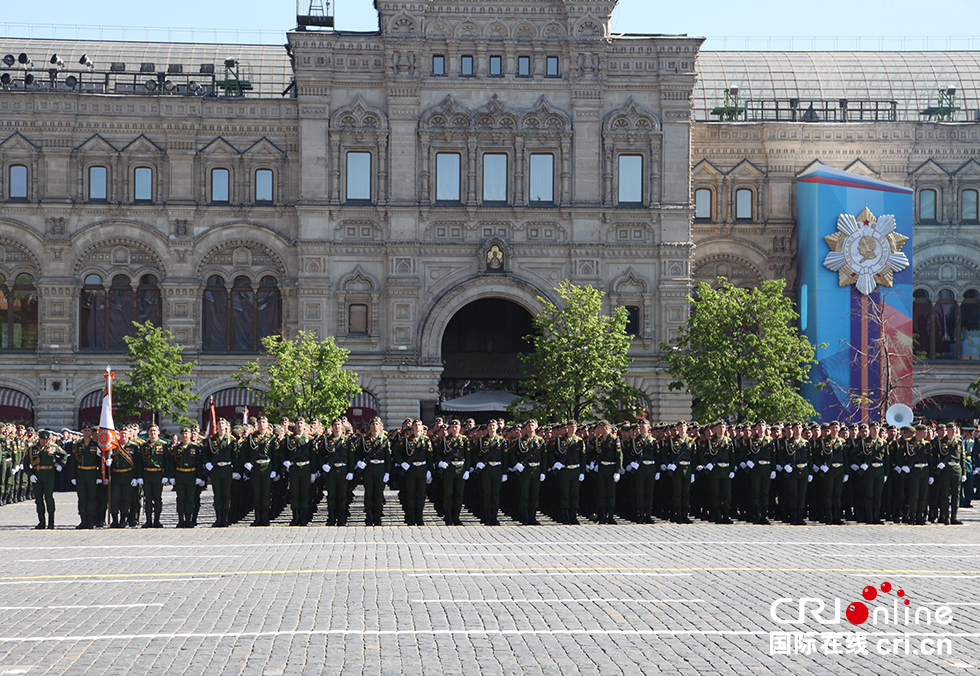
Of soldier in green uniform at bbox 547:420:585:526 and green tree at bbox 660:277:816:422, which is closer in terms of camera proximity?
soldier in green uniform at bbox 547:420:585:526

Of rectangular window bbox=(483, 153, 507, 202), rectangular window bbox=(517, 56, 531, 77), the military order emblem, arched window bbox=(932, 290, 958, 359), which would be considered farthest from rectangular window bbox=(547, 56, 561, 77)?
arched window bbox=(932, 290, 958, 359)

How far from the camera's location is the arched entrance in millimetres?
55719

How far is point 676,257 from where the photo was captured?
51625mm

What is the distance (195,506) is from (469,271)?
26962 millimetres

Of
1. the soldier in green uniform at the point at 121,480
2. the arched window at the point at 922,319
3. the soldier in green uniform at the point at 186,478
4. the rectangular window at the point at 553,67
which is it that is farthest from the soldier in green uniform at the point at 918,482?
the arched window at the point at 922,319

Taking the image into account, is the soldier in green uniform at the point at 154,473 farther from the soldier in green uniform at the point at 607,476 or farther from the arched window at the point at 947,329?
the arched window at the point at 947,329

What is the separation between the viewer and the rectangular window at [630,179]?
5184cm

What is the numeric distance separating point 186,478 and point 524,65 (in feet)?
98.0

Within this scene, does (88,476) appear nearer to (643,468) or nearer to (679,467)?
(643,468)

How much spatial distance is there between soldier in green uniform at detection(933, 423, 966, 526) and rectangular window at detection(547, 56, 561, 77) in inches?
1087

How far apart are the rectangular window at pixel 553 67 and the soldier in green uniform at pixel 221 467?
29.0 m

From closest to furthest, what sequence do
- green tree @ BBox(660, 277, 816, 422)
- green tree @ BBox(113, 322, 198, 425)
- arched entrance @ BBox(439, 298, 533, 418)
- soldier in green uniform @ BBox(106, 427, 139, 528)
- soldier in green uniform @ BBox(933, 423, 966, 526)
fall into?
1. soldier in green uniform @ BBox(106, 427, 139, 528)
2. soldier in green uniform @ BBox(933, 423, 966, 526)
3. green tree @ BBox(660, 277, 816, 422)
4. green tree @ BBox(113, 322, 198, 425)
5. arched entrance @ BBox(439, 298, 533, 418)

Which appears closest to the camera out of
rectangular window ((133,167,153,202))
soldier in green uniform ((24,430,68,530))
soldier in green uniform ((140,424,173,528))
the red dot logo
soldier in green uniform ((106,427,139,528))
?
the red dot logo

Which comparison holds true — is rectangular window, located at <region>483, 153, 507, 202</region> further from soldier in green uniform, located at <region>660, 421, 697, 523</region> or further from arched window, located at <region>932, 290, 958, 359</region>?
soldier in green uniform, located at <region>660, 421, 697, 523</region>
